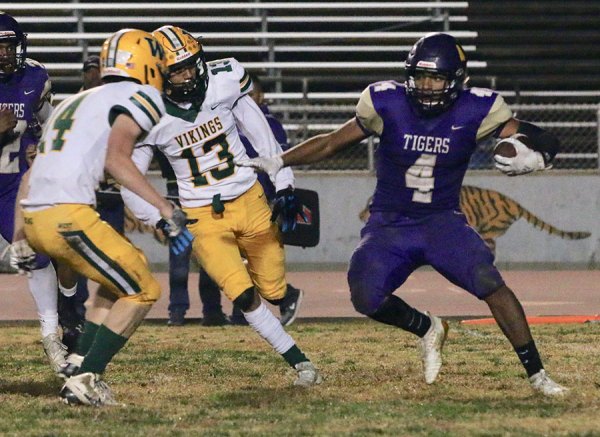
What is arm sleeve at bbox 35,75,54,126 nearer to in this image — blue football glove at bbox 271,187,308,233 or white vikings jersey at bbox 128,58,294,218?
white vikings jersey at bbox 128,58,294,218

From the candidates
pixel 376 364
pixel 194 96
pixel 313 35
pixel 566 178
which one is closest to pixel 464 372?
pixel 376 364

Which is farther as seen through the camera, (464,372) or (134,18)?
(134,18)

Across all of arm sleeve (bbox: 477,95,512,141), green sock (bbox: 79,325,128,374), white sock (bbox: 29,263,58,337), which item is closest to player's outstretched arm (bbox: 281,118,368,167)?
arm sleeve (bbox: 477,95,512,141)

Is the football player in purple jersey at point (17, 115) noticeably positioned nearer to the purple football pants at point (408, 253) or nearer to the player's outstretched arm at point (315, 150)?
the player's outstretched arm at point (315, 150)

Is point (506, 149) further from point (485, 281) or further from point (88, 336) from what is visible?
point (88, 336)

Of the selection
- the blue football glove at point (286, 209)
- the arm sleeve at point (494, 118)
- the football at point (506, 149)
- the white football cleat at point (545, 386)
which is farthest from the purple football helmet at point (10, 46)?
the white football cleat at point (545, 386)

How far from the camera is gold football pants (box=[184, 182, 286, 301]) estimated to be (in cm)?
654

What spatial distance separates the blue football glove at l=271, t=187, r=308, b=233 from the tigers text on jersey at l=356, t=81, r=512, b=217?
0.52 meters

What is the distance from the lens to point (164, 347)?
799cm

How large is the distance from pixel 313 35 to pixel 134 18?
2.13 metres

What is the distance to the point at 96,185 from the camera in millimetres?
5688

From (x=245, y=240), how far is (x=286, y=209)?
28cm

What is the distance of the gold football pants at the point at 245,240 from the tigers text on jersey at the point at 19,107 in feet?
4.03

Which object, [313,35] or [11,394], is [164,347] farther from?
[313,35]
